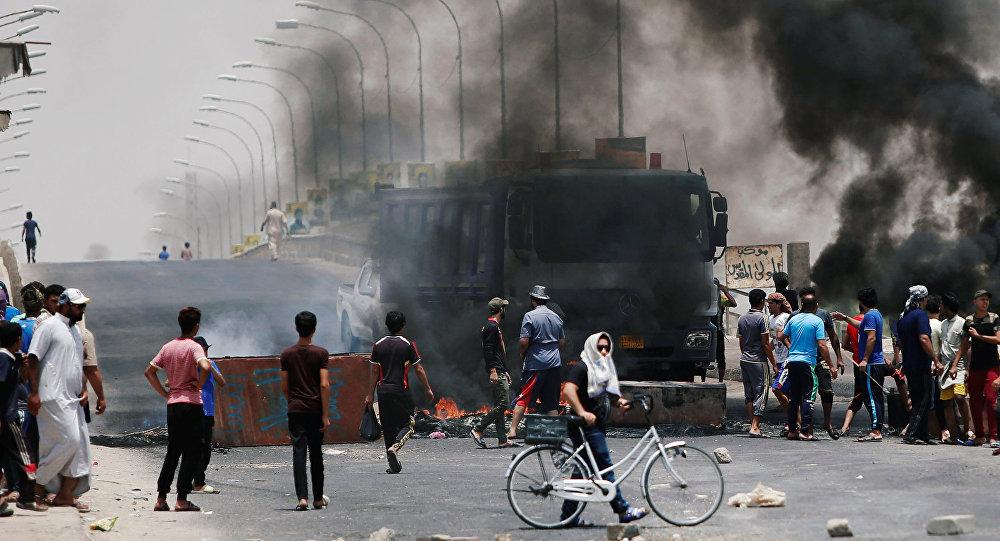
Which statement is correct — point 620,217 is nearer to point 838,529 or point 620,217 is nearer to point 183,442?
point 183,442

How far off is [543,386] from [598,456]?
4.63 metres

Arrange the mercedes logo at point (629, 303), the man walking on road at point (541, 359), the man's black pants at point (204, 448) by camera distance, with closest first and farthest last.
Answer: the man's black pants at point (204, 448) < the man walking on road at point (541, 359) < the mercedes logo at point (629, 303)

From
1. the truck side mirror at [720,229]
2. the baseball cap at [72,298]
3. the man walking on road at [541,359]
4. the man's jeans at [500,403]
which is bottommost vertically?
the man's jeans at [500,403]

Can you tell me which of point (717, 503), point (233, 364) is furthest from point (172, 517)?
point (233, 364)

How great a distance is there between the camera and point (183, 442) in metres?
10.1

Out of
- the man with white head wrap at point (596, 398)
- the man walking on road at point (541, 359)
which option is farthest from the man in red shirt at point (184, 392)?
the man walking on road at point (541, 359)

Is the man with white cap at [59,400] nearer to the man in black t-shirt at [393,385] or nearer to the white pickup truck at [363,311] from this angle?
the man in black t-shirt at [393,385]

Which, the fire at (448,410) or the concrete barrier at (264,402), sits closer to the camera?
the concrete barrier at (264,402)

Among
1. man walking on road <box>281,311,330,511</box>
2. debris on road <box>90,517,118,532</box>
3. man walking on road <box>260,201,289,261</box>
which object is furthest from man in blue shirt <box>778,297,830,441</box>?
man walking on road <box>260,201,289,261</box>

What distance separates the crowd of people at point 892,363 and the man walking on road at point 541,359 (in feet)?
5.90

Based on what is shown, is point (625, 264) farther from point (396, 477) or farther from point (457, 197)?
point (396, 477)

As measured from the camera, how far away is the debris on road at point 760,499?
981cm

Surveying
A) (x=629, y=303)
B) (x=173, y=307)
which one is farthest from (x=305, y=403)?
(x=173, y=307)

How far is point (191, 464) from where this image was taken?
10219 millimetres
